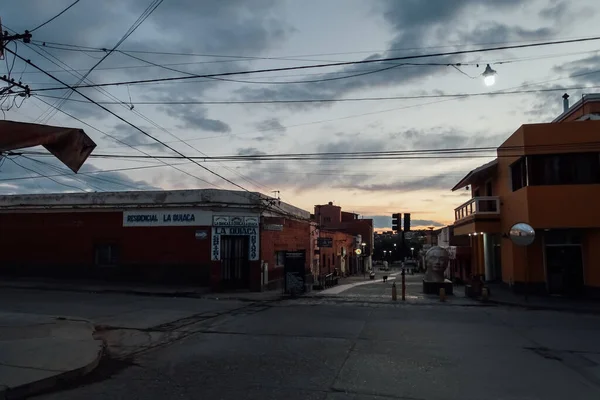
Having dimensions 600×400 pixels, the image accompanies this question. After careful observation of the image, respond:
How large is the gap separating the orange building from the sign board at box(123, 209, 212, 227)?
1562 centimetres

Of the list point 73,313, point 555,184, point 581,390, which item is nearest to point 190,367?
point 581,390

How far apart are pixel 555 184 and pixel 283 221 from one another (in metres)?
15.7

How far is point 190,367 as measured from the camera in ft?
28.9

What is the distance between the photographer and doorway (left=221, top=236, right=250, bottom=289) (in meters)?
26.8

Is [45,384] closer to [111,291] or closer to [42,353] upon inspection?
[42,353]

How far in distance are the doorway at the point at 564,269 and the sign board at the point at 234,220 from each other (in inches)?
605

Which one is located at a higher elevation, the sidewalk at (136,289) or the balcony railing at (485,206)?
the balcony railing at (485,206)

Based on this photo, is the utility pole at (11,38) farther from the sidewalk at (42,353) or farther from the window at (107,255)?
the window at (107,255)

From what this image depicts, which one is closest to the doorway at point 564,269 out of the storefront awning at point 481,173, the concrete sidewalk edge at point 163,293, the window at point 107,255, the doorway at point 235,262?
the storefront awning at point 481,173

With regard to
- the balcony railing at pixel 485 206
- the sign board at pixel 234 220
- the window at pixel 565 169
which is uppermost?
the window at pixel 565 169

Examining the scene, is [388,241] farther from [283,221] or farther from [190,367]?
[190,367]

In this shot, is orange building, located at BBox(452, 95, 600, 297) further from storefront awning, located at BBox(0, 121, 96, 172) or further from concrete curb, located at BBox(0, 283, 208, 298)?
storefront awning, located at BBox(0, 121, 96, 172)

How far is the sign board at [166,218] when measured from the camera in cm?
2647

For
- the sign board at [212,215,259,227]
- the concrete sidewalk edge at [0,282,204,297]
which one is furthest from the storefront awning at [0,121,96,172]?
the sign board at [212,215,259,227]
